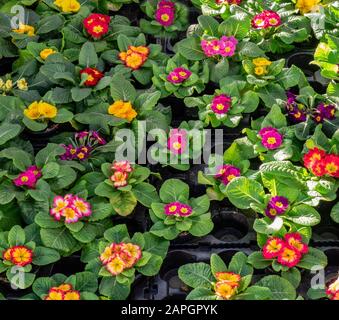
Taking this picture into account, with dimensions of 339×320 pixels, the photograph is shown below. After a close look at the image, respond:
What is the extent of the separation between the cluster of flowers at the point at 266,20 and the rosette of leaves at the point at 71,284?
1548 millimetres

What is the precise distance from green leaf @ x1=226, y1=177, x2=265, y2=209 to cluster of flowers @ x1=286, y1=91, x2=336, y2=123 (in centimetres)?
45

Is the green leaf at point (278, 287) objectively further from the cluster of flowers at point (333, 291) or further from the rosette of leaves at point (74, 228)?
the rosette of leaves at point (74, 228)

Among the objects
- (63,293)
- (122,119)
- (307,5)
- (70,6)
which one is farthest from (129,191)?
(307,5)

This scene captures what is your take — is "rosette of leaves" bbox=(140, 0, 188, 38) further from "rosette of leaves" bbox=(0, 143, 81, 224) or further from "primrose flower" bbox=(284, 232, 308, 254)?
"primrose flower" bbox=(284, 232, 308, 254)

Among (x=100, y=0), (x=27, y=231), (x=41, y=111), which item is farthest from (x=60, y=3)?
(x=27, y=231)

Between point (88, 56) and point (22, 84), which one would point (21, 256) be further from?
point (88, 56)

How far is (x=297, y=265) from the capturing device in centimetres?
228

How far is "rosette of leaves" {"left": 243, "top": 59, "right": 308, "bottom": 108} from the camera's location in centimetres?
A: 288

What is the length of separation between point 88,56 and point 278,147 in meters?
1.00

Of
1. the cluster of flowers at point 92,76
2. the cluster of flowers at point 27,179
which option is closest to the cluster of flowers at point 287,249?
the cluster of flowers at point 27,179

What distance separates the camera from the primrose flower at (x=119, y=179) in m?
2.48

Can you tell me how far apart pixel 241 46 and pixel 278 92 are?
32cm

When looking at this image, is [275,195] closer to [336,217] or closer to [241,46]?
[336,217]

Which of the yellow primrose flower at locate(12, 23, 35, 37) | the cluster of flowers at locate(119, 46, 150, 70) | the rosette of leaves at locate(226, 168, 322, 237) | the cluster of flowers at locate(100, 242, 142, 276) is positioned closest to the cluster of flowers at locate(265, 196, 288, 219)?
the rosette of leaves at locate(226, 168, 322, 237)
